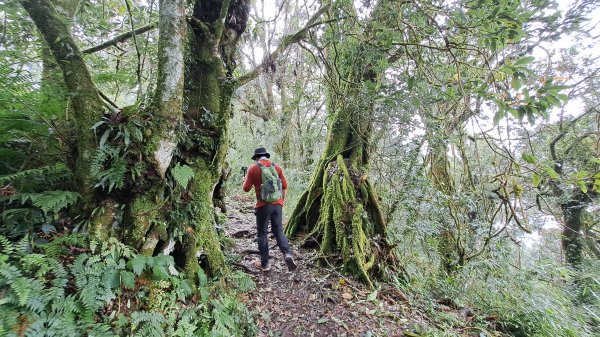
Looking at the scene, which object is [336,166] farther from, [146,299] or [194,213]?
[146,299]

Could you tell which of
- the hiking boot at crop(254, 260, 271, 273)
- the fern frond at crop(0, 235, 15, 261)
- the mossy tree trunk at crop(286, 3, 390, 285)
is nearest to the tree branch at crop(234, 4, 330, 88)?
the mossy tree trunk at crop(286, 3, 390, 285)

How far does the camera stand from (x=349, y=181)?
5406mm

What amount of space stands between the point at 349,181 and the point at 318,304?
7.73 feet

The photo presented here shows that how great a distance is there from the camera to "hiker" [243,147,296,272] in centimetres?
445

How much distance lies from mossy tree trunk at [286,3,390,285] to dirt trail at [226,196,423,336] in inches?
15.5

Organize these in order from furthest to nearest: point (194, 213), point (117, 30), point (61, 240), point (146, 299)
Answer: point (117, 30) → point (194, 213) → point (146, 299) → point (61, 240)

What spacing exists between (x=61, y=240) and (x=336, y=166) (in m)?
4.51

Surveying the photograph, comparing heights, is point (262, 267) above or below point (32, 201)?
below

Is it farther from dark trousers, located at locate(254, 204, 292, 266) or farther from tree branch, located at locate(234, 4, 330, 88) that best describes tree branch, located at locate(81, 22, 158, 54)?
dark trousers, located at locate(254, 204, 292, 266)

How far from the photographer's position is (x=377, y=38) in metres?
3.98

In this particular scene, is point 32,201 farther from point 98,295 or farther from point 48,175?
point 98,295

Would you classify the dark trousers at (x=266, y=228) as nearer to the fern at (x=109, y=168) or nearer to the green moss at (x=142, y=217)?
the green moss at (x=142, y=217)

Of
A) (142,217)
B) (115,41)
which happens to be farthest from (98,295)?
(115,41)

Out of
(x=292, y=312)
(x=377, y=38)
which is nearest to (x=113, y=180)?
(x=292, y=312)
